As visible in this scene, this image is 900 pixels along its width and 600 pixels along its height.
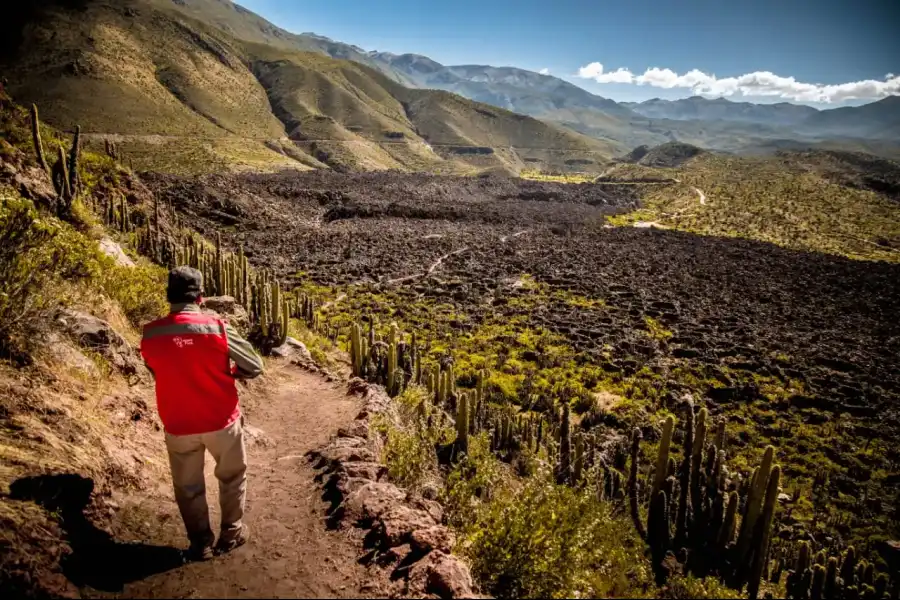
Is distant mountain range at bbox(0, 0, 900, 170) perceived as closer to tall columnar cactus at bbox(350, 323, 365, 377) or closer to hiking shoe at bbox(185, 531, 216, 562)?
tall columnar cactus at bbox(350, 323, 365, 377)

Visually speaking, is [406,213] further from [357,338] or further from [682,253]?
[357,338]

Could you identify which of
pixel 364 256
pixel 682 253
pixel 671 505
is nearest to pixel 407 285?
pixel 364 256

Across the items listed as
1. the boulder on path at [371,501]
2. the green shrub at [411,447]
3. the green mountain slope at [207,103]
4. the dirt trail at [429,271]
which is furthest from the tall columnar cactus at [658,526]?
the green mountain slope at [207,103]

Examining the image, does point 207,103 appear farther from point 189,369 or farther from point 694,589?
point 694,589

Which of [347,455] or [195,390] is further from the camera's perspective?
[347,455]

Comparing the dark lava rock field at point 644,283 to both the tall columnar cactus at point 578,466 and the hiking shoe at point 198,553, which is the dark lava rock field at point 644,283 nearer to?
the tall columnar cactus at point 578,466

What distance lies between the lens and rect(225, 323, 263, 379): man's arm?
4.07 meters

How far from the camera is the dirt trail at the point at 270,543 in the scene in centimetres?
382

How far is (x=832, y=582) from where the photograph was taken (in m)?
8.38

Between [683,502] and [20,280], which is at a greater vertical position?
[20,280]

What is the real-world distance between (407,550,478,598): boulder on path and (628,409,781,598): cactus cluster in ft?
18.5

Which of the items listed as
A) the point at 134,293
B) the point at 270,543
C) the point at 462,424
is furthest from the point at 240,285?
the point at 270,543

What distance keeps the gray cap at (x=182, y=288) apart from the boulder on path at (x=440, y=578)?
2.99m

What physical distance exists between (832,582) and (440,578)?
8300 millimetres
